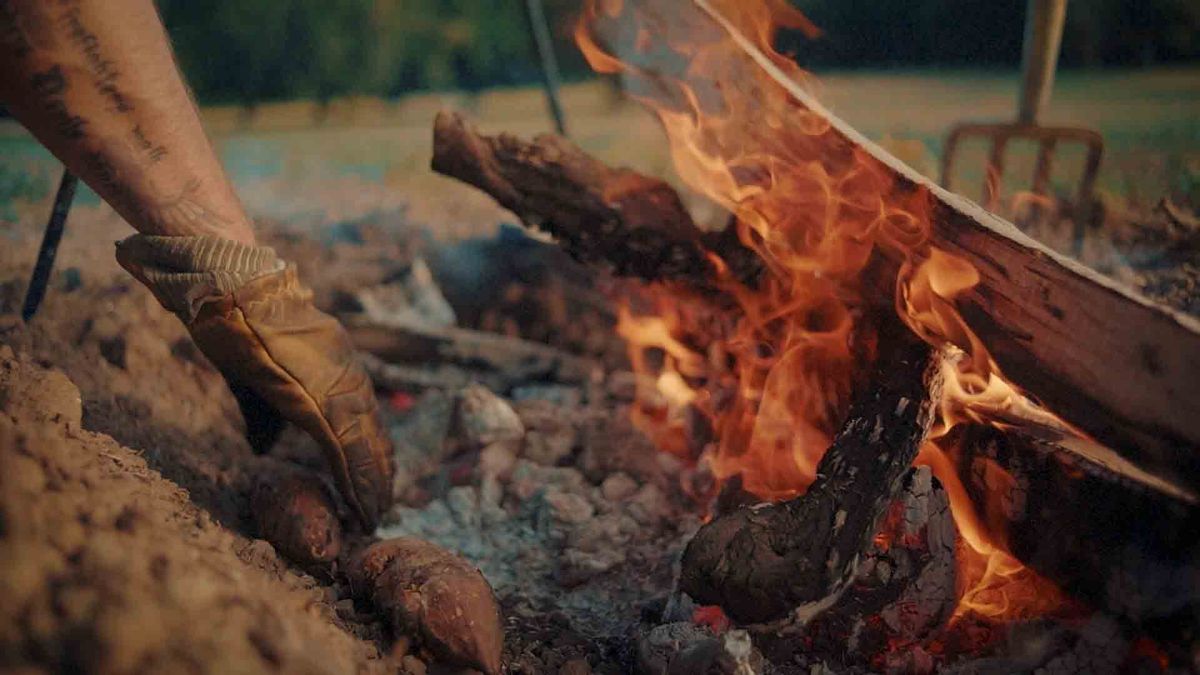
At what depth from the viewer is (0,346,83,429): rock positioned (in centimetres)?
153

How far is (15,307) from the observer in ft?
8.21

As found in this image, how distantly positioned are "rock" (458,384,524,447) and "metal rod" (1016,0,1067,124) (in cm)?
293

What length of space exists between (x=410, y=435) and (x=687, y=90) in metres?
1.38

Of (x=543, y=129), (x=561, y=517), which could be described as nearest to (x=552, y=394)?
(x=561, y=517)

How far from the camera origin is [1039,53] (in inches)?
147

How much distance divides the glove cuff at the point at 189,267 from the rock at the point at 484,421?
2.69 ft

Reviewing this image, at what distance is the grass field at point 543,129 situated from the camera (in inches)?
185

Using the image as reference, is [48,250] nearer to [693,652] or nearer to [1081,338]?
[693,652]

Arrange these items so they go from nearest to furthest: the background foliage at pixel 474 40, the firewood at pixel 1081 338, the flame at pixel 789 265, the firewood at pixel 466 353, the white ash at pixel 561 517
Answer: the firewood at pixel 1081 338
the flame at pixel 789 265
the white ash at pixel 561 517
the firewood at pixel 466 353
the background foliage at pixel 474 40

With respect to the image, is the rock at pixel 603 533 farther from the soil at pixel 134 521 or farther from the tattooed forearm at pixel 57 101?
the tattooed forearm at pixel 57 101

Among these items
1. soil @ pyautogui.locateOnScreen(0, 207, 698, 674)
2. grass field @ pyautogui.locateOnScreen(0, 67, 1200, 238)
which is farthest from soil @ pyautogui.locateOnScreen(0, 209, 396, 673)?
grass field @ pyautogui.locateOnScreen(0, 67, 1200, 238)

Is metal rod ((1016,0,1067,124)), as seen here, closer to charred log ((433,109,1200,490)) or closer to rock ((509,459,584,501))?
charred log ((433,109,1200,490))

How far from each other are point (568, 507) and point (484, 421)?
0.43 metres

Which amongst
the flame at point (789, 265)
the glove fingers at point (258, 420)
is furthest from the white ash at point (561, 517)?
the glove fingers at point (258, 420)
